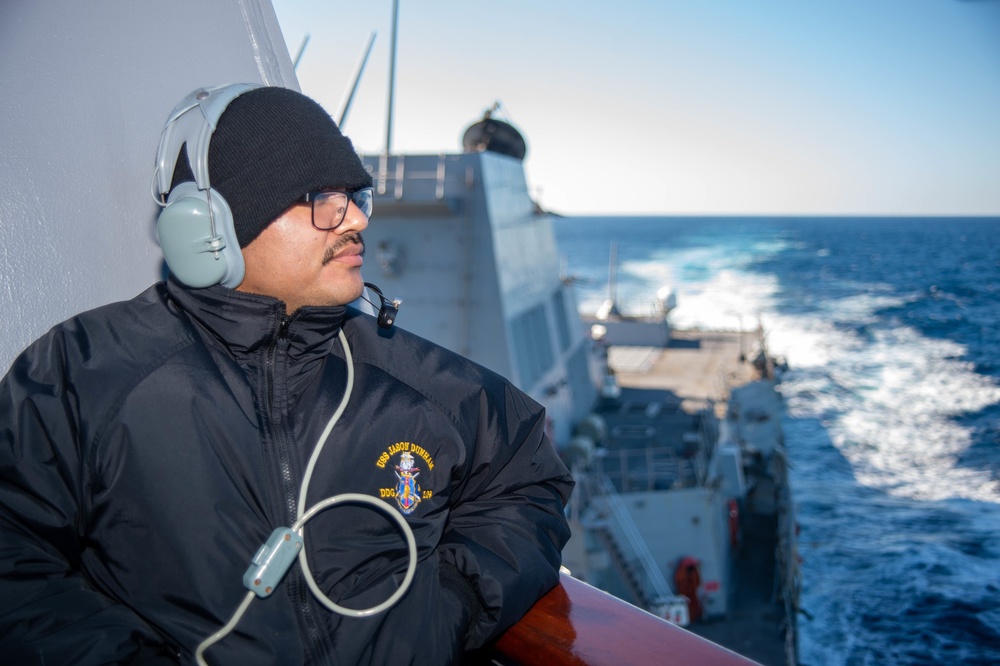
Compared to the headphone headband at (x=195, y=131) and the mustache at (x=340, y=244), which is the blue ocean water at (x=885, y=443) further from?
the headphone headband at (x=195, y=131)

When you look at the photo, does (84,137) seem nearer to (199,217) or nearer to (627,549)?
(199,217)

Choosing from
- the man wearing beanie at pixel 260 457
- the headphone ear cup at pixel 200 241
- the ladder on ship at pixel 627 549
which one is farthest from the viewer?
the ladder on ship at pixel 627 549

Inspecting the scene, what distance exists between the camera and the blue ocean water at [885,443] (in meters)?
13.5

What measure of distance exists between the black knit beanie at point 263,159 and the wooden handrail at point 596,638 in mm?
953

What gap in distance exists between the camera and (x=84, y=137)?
5.42ft

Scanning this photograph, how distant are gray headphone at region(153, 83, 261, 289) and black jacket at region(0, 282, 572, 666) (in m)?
0.05

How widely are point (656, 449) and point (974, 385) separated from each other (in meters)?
21.0

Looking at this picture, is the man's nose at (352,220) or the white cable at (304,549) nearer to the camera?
the white cable at (304,549)

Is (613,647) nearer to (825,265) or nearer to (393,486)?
(393,486)

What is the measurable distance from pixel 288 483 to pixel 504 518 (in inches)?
18.8

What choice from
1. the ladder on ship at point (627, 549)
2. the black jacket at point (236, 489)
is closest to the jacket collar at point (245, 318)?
the black jacket at point (236, 489)

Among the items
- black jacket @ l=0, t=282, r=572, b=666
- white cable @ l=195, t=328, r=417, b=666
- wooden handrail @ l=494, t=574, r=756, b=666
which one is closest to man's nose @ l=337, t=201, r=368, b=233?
black jacket @ l=0, t=282, r=572, b=666

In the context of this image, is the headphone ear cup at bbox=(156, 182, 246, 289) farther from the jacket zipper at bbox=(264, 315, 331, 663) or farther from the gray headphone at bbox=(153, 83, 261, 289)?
the jacket zipper at bbox=(264, 315, 331, 663)

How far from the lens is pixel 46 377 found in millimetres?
1254
